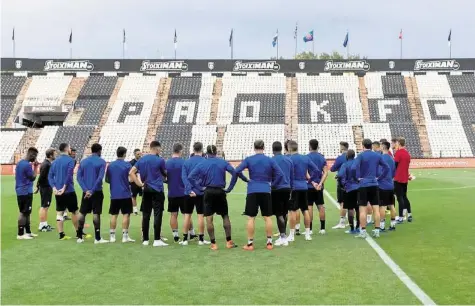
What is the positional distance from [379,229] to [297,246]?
2480 millimetres

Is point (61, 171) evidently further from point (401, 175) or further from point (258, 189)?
point (401, 175)

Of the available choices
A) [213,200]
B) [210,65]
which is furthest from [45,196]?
[210,65]

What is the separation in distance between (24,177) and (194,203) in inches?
A: 171

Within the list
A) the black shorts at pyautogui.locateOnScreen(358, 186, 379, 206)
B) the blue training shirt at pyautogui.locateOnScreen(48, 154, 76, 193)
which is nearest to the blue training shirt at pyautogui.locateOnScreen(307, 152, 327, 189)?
the black shorts at pyautogui.locateOnScreen(358, 186, 379, 206)

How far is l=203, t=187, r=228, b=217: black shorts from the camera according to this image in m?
11.3

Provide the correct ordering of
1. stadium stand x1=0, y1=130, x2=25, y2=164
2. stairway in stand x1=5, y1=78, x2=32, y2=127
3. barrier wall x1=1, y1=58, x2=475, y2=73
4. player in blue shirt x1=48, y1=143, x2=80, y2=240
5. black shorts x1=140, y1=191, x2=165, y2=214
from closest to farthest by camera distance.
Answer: black shorts x1=140, y1=191, x2=165, y2=214, player in blue shirt x1=48, y1=143, x2=80, y2=240, stadium stand x1=0, y1=130, x2=25, y2=164, stairway in stand x1=5, y1=78, x2=32, y2=127, barrier wall x1=1, y1=58, x2=475, y2=73

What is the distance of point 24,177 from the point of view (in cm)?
1323

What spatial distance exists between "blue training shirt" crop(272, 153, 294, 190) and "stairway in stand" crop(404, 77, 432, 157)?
41377 millimetres

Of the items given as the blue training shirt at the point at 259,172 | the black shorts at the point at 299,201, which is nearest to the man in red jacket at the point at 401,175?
the black shorts at the point at 299,201

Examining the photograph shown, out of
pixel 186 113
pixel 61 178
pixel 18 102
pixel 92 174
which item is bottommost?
pixel 61 178

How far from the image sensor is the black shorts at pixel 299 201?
484 inches

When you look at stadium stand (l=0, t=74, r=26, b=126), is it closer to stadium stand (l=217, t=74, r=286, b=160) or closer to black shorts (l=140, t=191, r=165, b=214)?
stadium stand (l=217, t=74, r=286, b=160)

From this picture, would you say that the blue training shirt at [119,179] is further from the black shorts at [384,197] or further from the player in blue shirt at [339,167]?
the black shorts at [384,197]

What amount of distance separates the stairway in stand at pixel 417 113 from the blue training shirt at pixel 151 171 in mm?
42427
